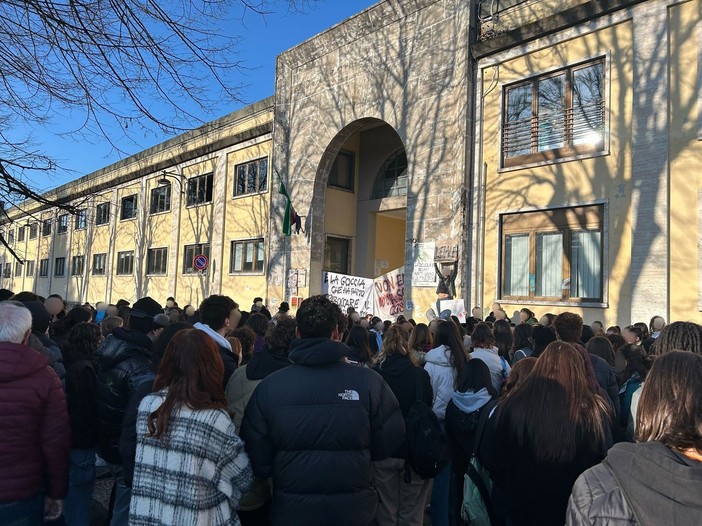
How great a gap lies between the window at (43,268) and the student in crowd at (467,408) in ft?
138

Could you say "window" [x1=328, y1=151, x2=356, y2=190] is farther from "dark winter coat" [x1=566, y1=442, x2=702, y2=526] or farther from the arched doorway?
"dark winter coat" [x1=566, y1=442, x2=702, y2=526]

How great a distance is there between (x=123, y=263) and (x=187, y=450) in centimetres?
2964

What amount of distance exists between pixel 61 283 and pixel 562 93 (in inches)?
1385

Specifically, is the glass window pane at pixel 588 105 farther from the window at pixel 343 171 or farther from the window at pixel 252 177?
the window at pixel 252 177

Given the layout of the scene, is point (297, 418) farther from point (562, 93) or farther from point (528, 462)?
point (562, 93)

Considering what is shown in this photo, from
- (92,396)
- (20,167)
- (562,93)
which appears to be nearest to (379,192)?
(562,93)

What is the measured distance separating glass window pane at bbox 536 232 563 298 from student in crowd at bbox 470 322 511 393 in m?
7.59

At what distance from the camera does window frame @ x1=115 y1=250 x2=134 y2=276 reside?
2914 cm

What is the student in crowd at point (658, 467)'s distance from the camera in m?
1.63

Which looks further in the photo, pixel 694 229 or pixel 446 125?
pixel 446 125

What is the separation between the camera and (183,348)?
2.80 m

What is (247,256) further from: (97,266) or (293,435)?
(293,435)

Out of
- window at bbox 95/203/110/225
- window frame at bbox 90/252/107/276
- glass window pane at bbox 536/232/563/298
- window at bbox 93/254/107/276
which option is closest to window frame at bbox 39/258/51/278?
window frame at bbox 90/252/107/276

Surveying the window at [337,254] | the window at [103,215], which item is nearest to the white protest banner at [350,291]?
the window at [337,254]
